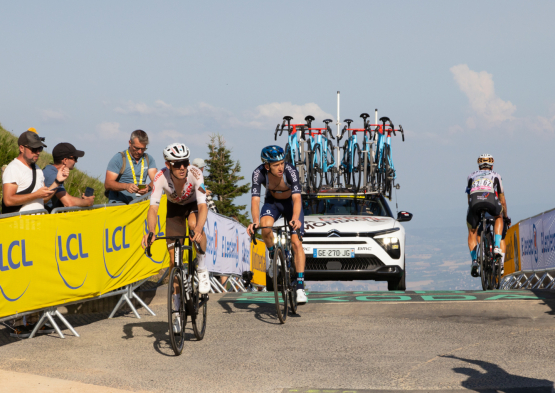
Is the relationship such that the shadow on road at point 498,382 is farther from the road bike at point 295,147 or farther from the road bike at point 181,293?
the road bike at point 295,147

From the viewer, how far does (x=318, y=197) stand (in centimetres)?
1402

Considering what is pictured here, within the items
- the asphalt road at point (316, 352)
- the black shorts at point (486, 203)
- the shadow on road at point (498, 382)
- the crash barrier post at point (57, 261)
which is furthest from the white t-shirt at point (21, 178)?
the black shorts at point (486, 203)

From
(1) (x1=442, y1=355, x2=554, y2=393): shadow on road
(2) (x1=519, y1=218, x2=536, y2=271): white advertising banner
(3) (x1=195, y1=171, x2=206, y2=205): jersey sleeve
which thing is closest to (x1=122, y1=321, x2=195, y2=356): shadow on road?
(3) (x1=195, y1=171, x2=206, y2=205): jersey sleeve

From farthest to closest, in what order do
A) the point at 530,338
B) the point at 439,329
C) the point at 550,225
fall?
the point at 550,225
the point at 439,329
the point at 530,338

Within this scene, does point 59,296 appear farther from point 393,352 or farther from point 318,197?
point 318,197

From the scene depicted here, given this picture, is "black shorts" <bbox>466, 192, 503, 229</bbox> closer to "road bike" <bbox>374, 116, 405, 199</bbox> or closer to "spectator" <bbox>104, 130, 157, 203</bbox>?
"road bike" <bbox>374, 116, 405, 199</bbox>

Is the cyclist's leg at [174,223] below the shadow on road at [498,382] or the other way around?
the other way around

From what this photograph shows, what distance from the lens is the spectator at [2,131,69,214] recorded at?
24.2 feet

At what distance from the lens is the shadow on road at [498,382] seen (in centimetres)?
503

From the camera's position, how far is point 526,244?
48.8 feet

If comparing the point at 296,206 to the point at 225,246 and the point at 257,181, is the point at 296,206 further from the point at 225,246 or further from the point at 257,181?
the point at 225,246

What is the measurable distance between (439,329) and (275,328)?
188 centimetres

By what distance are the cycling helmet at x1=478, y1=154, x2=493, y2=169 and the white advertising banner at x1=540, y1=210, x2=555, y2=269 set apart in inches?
66.0

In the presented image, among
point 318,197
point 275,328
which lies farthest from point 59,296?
point 318,197
